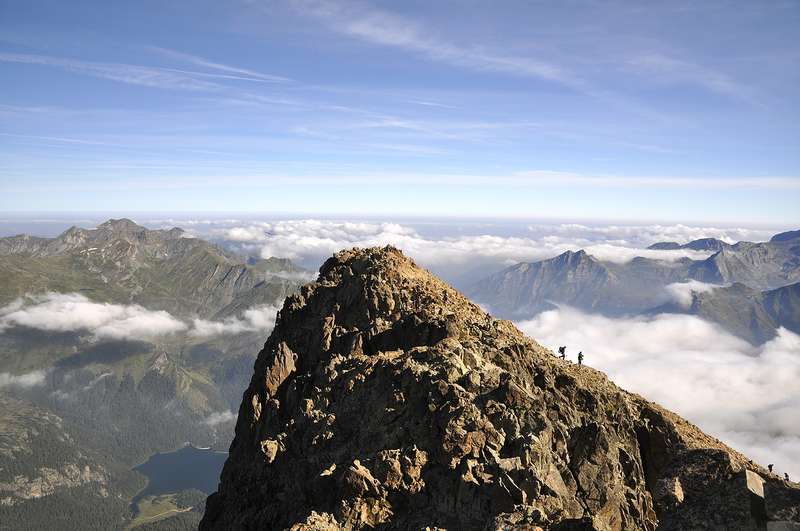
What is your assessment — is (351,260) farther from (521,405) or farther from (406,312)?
(521,405)

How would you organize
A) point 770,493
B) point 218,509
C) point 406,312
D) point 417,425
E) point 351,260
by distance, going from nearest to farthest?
point 770,493
point 417,425
point 218,509
point 406,312
point 351,260

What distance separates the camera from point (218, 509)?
60219mm

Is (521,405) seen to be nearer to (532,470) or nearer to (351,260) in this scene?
(532,470)

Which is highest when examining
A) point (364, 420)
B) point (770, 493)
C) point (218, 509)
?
point (770, 493)

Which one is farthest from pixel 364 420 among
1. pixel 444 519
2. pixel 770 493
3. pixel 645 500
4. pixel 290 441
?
pixel 770 493

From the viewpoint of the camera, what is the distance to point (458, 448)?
4059 centimetres

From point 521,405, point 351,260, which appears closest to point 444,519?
point 521,405

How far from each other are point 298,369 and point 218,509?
20.2 meters

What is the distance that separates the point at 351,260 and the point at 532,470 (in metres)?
59.3

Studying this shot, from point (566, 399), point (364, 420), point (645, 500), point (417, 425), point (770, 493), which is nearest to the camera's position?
point (770, 493)

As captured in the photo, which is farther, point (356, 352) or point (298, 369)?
point (298, 369)

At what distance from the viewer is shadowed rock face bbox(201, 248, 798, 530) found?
87.3 feet

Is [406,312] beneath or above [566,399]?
above

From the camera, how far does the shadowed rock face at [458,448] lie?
87.3ft
